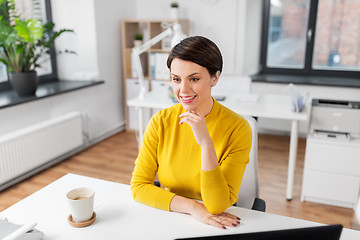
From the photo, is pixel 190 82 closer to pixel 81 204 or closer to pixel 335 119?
pixel 81 204

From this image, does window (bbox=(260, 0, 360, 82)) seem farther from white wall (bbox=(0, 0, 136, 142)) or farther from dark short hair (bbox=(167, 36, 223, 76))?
dark short hair (bbox=(167, 36, 223, 76))

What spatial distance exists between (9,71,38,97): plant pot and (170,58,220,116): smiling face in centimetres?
237

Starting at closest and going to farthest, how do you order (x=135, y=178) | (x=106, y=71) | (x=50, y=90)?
1. (x=135, y=178)
2. (x=50, y=90)
3. (x=106, y=71)

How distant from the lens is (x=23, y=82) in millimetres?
2984

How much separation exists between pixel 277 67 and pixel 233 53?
656mm

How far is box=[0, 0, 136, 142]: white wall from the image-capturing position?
3648 millimetres

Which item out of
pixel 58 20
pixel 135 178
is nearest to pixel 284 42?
pixel 58 20

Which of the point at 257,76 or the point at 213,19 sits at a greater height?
the point at 213,19

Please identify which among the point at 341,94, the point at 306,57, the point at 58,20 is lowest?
the point at 341,94

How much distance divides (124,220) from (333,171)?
1885 mm

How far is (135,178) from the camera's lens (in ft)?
4.04

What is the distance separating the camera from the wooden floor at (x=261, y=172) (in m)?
2.42

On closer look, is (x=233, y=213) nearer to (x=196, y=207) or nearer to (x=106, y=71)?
(x=196, y=207)

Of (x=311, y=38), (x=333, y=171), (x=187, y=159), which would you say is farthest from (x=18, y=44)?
(x=311, y=38)
